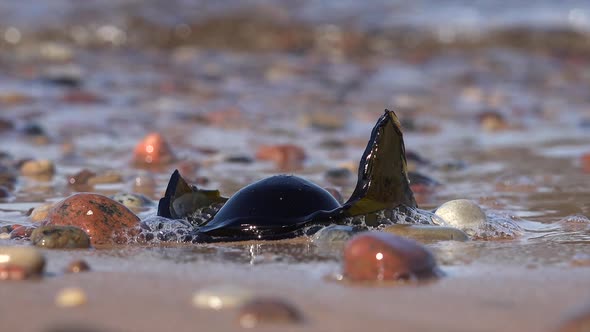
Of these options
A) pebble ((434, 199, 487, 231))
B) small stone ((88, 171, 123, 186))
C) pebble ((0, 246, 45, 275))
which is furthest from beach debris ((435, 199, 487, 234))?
small stone ((88, 171, 123, 186))

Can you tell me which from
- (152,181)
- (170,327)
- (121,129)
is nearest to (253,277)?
(170,327)

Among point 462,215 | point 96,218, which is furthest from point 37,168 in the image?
point 462,215

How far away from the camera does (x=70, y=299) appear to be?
6.47ft

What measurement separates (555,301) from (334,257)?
28.3 inches

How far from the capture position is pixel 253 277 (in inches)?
93.0

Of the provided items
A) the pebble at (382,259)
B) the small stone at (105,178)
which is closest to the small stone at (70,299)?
the pebble at (382,259)

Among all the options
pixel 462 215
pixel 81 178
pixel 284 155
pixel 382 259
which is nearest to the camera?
pixel 382 259

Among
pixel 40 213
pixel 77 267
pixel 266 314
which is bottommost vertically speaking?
pixel 266 314

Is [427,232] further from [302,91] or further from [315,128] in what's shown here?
[302,91]

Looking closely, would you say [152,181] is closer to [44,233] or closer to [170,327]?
[44,233]

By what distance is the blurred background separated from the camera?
16.2 ft

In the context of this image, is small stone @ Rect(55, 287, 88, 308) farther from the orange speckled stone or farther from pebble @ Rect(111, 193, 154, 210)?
pebble @ Rect(111, 193, 154, 210)

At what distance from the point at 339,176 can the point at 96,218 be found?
6.24 feet

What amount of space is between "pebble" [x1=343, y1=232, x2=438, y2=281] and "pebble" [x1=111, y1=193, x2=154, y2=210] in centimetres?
157
